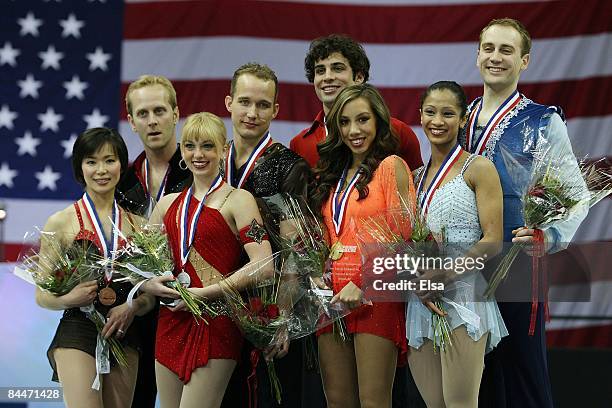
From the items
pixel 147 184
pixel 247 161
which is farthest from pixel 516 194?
pixel 147 184

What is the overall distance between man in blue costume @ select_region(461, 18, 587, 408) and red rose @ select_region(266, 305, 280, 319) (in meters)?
0.86

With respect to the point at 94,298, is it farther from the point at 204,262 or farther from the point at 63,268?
the point at 204,262

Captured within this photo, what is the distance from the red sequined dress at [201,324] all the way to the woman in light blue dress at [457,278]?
Result: 2.36 feet

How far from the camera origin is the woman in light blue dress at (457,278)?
13.3 feet

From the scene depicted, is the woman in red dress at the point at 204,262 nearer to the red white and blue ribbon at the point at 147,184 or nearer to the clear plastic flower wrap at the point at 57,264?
the clear plastic flower wrap at the point at 57,264

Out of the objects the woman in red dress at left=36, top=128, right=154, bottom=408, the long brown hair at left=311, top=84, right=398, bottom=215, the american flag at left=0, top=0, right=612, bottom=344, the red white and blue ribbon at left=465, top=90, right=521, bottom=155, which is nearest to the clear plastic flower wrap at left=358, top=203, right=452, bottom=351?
the long brown hair at left=311, top=84, right=398, bottom=215

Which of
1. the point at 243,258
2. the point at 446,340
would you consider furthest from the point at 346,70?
the point at 446,340

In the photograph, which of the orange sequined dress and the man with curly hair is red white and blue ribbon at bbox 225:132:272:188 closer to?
the man with curly hair

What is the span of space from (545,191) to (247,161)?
1278mm

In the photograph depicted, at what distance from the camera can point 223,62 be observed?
23.5 ft

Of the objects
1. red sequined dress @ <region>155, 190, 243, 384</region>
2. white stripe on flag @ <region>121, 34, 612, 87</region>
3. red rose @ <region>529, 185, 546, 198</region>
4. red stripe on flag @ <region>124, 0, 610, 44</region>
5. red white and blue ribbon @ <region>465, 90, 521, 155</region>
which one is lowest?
red sequined dress @ <region>155, 190, 243, 384</region>

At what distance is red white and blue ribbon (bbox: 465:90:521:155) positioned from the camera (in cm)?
444

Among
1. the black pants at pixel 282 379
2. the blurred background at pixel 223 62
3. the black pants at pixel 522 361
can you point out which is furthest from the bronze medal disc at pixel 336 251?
the blurred background at pixel 223 62

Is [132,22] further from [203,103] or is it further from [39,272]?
[39,272]
